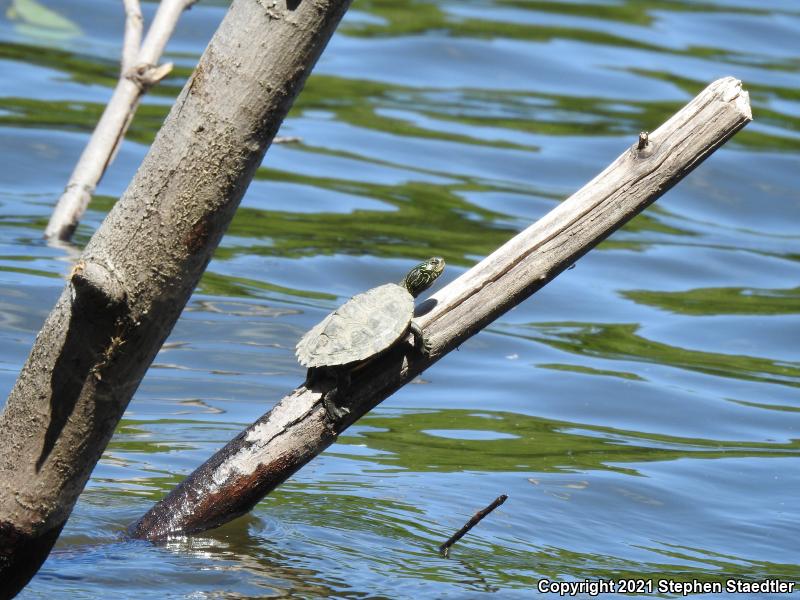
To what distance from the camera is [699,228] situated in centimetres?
944

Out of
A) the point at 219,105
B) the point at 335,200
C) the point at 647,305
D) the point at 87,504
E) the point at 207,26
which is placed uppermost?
the point at 207,26

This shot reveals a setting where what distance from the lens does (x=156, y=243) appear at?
2779mm

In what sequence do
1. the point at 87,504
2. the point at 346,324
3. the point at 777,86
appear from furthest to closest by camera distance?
the point at 777,86 → the point at 87,504 → the point at 346,324

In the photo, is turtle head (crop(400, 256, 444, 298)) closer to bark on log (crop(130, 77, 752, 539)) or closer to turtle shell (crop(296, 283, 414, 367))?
turtle shell (crop(296, 283, 414, 367))

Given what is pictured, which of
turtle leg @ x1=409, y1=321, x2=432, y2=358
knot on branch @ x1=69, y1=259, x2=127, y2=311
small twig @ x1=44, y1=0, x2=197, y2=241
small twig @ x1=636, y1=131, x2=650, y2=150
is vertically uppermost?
small twig @ x1=44, y1=0, x2=197, y2=241

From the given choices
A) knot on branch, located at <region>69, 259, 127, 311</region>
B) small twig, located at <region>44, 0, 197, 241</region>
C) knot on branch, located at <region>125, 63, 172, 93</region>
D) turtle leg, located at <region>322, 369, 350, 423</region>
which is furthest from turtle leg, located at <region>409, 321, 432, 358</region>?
knot on branch, located at <region>125, 63, 172, 93</region>

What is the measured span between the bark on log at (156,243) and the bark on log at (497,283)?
688mm

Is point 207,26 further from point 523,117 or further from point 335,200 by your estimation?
point 335,200

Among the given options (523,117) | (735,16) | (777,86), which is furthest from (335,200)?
(735,16)

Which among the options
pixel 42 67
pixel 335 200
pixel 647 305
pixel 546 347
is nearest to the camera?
pixel 546 347

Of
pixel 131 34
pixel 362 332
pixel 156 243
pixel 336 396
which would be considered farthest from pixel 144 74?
pixel 156 243

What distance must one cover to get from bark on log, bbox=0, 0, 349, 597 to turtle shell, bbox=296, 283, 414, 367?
737mm

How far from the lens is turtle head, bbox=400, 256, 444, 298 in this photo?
14.0 feet

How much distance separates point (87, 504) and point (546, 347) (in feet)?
10.6
